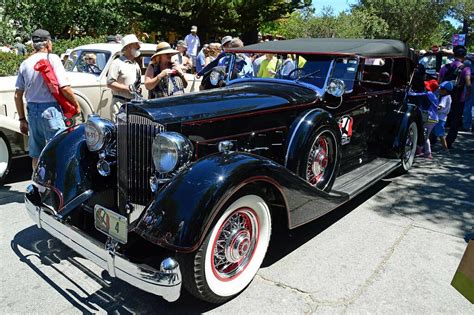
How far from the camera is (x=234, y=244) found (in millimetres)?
2826

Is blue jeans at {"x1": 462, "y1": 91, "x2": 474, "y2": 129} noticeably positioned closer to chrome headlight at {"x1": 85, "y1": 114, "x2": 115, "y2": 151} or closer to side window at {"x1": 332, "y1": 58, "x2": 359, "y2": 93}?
side window at {"x1": 332, "y1": 58, "x2": 359, "y2": 93}

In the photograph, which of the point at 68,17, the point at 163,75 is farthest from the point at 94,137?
the point at 68,17

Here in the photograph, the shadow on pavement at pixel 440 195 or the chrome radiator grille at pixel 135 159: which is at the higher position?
the chrome radiator grille at pixel 135 159

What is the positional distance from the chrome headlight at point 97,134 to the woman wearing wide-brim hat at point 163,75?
1.82 m

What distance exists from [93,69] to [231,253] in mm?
5191

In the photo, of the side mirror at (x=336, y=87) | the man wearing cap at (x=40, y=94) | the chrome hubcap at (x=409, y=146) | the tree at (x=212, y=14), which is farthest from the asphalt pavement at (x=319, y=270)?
the tree at (x=212, y=14)

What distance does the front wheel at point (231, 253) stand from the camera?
2596mm

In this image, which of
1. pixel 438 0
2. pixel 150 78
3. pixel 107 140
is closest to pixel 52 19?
pixel 150 78

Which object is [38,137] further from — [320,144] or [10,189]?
[320,144]

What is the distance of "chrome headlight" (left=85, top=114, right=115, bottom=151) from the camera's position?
3.40 meters

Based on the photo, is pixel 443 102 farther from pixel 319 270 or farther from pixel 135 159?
pixel 135 159

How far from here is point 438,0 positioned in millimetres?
31906

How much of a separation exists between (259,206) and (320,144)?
4.26 ft

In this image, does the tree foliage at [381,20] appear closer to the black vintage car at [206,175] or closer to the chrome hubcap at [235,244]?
the black vintage car at [206,175]
